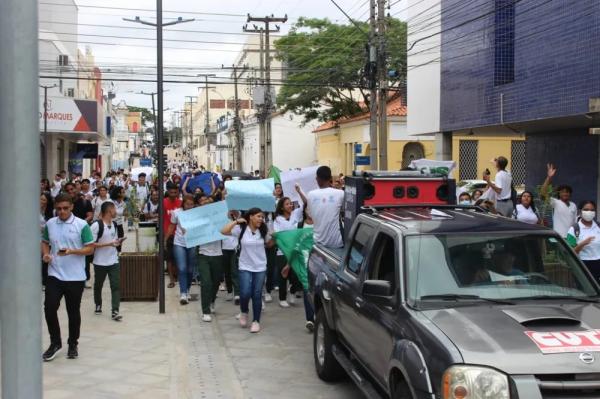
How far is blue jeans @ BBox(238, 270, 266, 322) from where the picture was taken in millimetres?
9109

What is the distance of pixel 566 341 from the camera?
13.0 ft

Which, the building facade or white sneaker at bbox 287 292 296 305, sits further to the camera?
the building facade

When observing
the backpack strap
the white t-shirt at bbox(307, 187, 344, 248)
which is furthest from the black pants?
the white t-shirt at bbox(307, 187, 344, 248)

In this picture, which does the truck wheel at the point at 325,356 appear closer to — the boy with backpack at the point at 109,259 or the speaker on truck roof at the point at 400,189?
the speaker on truck roof at the point at 400,189

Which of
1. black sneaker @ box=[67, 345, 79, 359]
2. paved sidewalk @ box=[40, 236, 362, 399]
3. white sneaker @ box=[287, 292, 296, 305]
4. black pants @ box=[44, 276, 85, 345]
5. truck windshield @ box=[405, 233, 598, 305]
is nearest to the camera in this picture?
truck windshield @ box=[405, 233, 598, 305]

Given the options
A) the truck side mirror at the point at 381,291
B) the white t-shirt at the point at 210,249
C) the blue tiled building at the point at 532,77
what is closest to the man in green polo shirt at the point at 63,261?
the white t-shirt at the point at 210,249

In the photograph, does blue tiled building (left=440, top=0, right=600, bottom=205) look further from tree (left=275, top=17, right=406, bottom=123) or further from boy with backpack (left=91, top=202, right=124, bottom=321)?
tree (left=275, top=17, right=406, bottom=123)

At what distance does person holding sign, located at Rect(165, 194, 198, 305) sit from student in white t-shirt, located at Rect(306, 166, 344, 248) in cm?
273

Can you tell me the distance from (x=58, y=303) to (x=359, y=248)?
3.46 m

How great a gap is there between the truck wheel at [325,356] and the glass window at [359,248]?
85 cm

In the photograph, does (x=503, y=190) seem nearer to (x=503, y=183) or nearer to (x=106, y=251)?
(x=503, y=183)

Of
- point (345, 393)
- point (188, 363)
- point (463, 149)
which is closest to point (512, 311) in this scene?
point (345, 393)

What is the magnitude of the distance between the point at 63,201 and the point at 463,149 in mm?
29161

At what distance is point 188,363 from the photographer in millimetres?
7703
